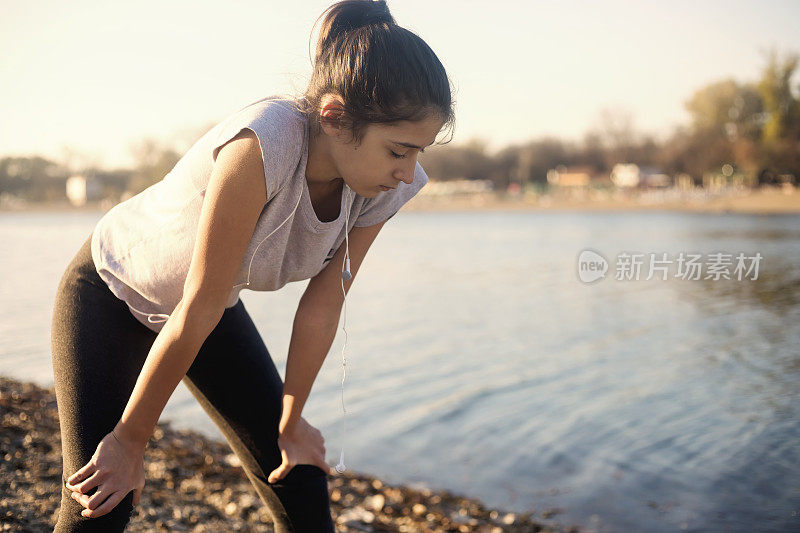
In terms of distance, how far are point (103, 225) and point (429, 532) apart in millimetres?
3266

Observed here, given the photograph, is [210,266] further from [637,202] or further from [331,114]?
[637,202]

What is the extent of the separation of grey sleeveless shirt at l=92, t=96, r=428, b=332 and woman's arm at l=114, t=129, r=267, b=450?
0.14 feet

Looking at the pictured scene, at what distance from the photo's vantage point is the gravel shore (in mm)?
3846

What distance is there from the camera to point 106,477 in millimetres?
1957

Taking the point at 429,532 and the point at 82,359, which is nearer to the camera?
the point at 82,359

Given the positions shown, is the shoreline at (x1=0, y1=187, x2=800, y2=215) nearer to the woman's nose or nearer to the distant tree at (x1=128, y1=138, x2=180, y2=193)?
→ the distant tree at (x1=128, y1=138, x2=180, y2=193)

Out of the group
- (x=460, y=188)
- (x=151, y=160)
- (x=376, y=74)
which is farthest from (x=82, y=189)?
(x=376, y=74)

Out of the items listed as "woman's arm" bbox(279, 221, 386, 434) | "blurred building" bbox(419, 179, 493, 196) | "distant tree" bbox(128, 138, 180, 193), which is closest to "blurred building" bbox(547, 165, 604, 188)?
"blurred building" bbox(419, 179, 493, 196)

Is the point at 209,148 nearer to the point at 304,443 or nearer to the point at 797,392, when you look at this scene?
the point at 304,443

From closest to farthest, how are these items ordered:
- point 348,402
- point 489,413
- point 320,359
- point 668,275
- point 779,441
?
point 320,359 < point 779,441 < point 489,413 < point 348,402 < point 668,275

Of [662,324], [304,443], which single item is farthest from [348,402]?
[662,324]

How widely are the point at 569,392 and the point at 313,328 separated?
6.93 meters

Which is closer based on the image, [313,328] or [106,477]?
[106,477]

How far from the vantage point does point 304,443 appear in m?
2.39
